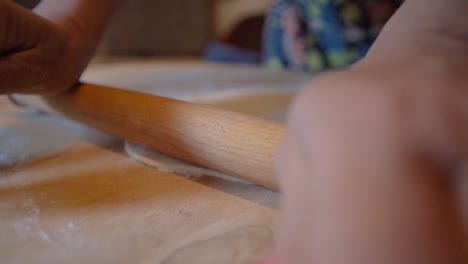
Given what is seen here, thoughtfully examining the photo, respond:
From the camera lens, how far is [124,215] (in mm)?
520

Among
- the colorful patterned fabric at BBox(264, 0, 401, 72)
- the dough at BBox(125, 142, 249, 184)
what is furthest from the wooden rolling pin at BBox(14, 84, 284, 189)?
the colorful patterned fabric at BBox(264, 0, 401, 72)

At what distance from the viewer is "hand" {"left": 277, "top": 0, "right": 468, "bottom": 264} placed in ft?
1.01

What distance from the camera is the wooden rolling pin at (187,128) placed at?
0.53 meters

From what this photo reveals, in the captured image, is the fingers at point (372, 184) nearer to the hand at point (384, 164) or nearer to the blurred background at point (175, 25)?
the hand at point (384, 164)

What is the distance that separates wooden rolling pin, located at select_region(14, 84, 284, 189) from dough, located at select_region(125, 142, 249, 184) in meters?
0.02

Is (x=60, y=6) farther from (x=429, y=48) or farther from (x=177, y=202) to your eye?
(x=429, y=48)

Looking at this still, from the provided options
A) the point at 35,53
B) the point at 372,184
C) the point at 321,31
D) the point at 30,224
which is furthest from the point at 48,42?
the point at 321,31

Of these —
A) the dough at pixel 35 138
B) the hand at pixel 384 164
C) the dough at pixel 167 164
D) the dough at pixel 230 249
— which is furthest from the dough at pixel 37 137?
the hand at pixel 384 164

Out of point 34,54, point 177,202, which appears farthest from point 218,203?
point 34,54

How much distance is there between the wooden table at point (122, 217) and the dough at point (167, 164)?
0.01 m

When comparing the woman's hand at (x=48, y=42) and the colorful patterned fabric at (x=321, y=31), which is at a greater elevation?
the woman's hand at (x=48, y=42)

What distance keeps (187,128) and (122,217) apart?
0.15 metres

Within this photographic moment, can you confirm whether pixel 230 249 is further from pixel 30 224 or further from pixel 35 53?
pixel 35 53

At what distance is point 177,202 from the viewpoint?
552 mm
